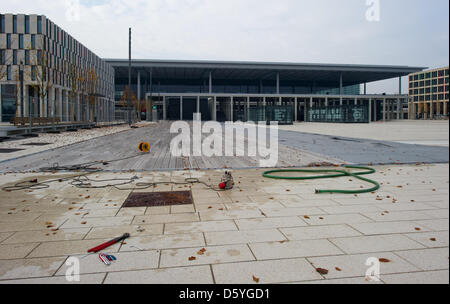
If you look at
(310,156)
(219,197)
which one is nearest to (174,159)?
(310,156)

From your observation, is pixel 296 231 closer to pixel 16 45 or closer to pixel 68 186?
pixel 68 186

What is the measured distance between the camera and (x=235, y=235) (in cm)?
453

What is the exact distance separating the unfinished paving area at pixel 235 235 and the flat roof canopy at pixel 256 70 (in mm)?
67877

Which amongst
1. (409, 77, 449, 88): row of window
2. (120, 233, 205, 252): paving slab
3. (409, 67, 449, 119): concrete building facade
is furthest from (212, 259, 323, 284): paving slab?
(409, 77, 449, 88): row of window

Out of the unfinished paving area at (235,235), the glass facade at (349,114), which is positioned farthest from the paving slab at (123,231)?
the glass facade at (349,114)

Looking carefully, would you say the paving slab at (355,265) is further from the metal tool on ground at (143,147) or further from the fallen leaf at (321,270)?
the metal tool on ground at (143,147)

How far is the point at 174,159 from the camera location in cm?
1207

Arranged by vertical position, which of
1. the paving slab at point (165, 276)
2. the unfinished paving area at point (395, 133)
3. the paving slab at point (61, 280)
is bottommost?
the paving slab at point (61, 280)

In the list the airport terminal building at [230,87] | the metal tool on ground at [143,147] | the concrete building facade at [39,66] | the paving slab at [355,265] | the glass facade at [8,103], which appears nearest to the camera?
the paving slab at [355,265]

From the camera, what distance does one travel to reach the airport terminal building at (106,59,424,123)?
73750mm

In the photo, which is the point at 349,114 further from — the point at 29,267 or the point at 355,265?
the point at 29,267

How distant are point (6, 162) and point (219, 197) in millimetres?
8245

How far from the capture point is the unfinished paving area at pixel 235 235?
3.37 metres

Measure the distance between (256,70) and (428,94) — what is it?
224 feet
